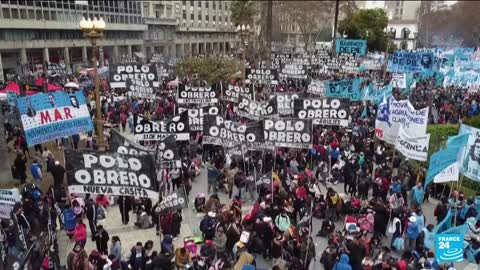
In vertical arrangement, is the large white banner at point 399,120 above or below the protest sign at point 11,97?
above

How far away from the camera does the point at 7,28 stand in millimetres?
43406

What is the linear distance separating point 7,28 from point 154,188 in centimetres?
3999

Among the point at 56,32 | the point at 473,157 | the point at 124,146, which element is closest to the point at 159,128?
the point at 124,146

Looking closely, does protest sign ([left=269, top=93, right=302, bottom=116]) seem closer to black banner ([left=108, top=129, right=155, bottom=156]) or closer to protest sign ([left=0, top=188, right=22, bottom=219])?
black banner ([left=108, top=129, right=155, bottom=156])

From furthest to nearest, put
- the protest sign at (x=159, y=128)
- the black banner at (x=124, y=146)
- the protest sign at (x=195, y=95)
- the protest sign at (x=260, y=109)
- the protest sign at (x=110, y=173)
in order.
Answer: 1. the protest sign at (x=195, y=95)
2. the protest sign at (x=260, y=109)
3. the protest sign at (x=159, y=128)
4. the black banner at (x=124, y=146)
5. the protest sign at (x=110, y=173)

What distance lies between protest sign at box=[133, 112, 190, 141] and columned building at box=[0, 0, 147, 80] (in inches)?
1332

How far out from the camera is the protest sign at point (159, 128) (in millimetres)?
14758

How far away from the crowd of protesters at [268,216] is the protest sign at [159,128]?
3.96 feet

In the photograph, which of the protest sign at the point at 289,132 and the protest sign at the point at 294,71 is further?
the protest sign at the point at 294,71

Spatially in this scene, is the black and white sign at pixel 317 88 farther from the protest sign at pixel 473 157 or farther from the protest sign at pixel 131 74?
the protest sign at pixel 473 157

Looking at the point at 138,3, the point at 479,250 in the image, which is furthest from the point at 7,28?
the point at 479,250

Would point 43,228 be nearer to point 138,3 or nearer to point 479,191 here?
point 479,191

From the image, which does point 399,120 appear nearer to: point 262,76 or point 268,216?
point 268,216

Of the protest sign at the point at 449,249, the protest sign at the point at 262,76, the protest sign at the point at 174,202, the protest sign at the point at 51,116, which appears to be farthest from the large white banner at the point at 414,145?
the protest sign at the point at 262,76
